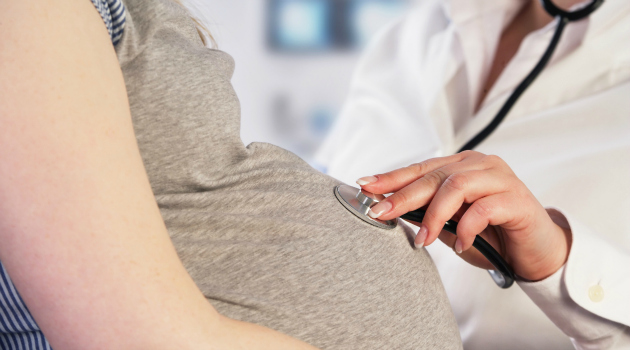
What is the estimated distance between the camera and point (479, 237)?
2.17 ft

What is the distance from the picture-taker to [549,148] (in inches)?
40.9

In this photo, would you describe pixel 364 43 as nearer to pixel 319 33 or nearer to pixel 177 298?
pixel 319 33

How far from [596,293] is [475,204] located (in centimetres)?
28

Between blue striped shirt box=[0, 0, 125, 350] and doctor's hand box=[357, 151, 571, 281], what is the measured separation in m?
0.33

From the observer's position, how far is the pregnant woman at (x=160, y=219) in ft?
1.09

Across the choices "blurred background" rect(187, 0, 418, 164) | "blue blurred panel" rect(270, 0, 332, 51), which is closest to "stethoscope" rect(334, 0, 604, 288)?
"blurred background" rect(187, 0, 418, 164)

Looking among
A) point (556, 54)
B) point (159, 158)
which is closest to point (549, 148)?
point (556, 54)

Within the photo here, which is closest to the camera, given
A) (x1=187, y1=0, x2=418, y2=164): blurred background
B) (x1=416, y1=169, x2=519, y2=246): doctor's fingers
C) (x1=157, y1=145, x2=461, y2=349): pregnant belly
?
(x1=157, y1=145, x2=461, y2=349): pregnant belly

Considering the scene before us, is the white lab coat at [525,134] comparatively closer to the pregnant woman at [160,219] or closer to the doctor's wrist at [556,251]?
the doctor's wrist at [556,251]

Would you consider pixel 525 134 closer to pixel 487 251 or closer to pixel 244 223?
pixel 487 251

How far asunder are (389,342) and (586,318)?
398mm

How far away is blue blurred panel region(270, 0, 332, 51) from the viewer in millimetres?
2250

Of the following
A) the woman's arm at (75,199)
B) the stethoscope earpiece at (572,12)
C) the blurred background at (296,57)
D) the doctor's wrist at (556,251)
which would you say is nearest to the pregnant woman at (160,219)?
the woman's arm at (75,199)

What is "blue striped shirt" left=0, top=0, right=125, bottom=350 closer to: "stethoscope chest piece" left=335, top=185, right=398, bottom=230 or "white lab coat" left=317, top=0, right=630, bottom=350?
"stethoscope chest piece" left=335, top=185, right=398, bottom=230
